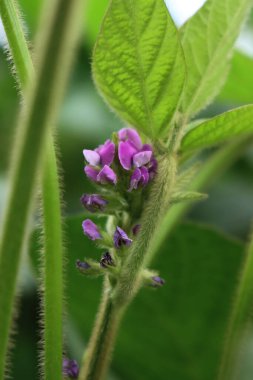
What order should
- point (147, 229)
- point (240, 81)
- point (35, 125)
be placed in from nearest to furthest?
point (35, 125) → point (147, 229) → point (240, 81)

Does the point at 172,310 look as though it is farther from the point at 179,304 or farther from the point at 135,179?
the point at 135,179

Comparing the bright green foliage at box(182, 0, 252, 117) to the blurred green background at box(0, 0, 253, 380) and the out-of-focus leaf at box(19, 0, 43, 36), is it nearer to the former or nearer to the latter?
the blurred green background at box(0, 0, 253, 380)

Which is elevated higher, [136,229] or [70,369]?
[136,229]

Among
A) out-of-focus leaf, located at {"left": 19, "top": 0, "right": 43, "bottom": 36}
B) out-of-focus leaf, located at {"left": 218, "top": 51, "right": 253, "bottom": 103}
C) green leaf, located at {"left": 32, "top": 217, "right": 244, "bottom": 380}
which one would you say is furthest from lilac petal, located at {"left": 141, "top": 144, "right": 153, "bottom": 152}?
out-of-focus leaf, located at {"left": 19, "top": 0, "right": 43, "bottom": 36}

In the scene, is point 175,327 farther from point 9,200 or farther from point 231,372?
point 9,200

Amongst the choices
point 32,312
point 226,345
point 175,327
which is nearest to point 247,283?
point 226,345

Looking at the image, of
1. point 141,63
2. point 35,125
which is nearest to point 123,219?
point 141,63

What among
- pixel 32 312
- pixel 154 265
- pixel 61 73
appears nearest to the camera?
pixel 61 73

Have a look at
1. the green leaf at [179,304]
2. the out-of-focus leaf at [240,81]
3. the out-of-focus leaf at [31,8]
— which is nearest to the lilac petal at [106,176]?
the green leaf at [179,304]
